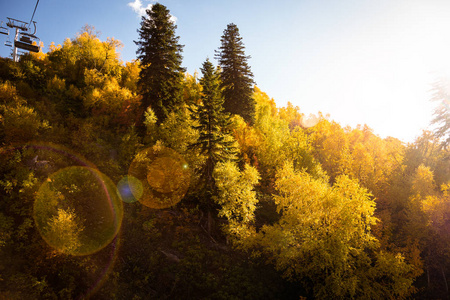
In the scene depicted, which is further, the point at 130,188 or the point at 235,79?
the point at 235,79

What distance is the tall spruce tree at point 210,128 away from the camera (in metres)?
20.3

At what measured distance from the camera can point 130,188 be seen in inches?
877

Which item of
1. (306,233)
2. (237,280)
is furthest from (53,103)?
(306,233)

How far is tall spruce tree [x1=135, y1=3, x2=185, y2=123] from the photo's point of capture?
2608 centimetres

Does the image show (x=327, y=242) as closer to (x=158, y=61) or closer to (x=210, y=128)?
(x=210, y=128)

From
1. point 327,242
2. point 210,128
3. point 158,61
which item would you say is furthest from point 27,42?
point 327,242

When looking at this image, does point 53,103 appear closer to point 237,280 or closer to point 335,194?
point 237,280

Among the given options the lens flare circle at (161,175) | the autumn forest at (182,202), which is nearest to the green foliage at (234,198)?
the autumn forest at (182,202)

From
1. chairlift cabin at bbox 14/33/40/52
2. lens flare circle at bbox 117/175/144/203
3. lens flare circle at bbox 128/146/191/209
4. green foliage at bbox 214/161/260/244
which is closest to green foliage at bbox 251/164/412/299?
green foliage at bbox 214/161/260/244

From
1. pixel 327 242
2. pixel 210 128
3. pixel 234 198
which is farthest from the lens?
pixel 210 128

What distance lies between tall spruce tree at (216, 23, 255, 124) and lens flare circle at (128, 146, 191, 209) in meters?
12.4

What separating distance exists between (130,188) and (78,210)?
16.0 ft

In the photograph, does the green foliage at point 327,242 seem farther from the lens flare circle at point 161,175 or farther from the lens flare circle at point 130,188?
the lens flare circle at point 130,188

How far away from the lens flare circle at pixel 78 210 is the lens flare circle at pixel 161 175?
2.82m
